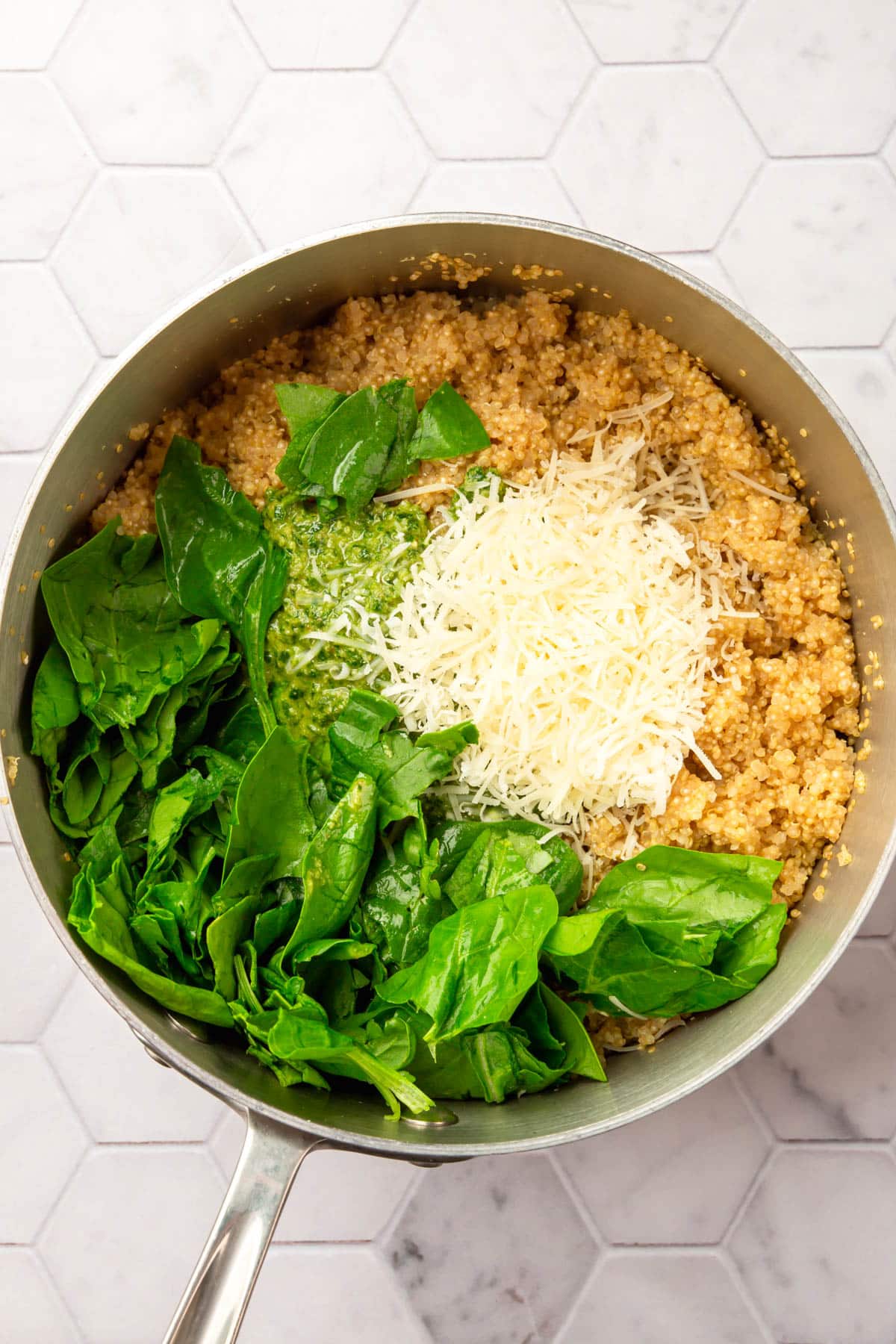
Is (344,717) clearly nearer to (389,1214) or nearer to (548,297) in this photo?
(548,297)

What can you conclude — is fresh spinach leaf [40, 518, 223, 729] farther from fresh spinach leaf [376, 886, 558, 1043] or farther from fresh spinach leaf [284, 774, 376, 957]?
fresh spinach leaf [376, 886, 558, 1043]

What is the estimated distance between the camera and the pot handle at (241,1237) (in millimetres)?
873

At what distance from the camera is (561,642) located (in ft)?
3.42

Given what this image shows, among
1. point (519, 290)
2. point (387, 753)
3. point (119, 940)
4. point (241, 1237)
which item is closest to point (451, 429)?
point (519, 290)

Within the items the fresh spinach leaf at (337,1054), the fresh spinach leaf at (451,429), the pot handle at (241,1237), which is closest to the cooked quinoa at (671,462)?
the fresh spinach leaf at (451,429)

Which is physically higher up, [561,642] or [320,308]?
[320,308]

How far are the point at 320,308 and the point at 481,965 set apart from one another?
70 centimetres

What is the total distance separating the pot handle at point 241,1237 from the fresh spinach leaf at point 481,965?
0.50ft

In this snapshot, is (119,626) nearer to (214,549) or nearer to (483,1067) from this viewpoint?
(214,549)

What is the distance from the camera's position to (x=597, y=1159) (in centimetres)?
126

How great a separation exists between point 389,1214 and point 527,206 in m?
1.22

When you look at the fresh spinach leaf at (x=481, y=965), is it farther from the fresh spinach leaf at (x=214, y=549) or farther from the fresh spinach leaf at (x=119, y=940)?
the fresh spinach leaf at (x=214, y=549)

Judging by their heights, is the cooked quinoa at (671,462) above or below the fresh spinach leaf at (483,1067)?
above

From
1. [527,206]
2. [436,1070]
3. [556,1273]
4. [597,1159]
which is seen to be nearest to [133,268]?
[527,206]
